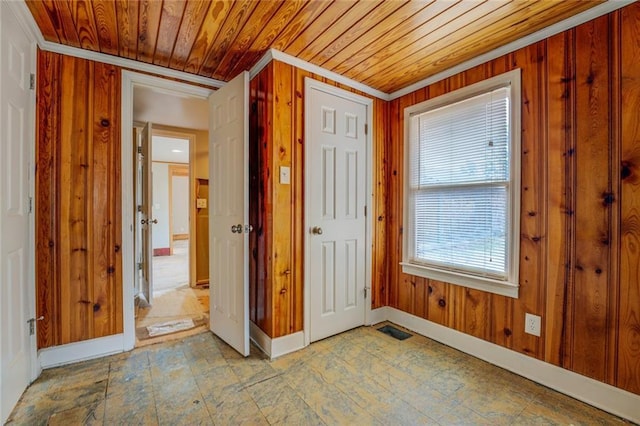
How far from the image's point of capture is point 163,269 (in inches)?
206

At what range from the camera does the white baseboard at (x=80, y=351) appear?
1990 mm

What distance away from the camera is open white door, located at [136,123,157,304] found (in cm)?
341

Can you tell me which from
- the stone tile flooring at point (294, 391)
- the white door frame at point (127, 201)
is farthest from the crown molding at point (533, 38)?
the white door frame at point (127, 201)

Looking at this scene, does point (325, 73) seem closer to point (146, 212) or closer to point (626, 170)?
point (626, 170)

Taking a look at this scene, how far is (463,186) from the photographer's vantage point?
232 cm

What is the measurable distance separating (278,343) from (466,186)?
6.20 ft

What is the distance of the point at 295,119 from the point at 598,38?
1909 mm

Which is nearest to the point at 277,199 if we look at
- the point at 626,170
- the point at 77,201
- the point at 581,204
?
the point at 77,201

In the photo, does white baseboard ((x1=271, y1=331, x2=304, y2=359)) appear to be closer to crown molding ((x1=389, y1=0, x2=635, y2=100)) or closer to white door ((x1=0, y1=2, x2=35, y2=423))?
white door ((x1=0, y1=2, x2=35, y2=423))

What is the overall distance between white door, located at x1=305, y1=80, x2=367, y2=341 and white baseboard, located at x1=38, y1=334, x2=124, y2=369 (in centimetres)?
148

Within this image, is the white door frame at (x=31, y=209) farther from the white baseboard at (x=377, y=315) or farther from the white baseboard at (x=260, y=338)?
the white baseboard at (x=377, y=315)

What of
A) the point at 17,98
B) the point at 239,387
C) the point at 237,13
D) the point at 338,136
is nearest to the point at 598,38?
the point at 338,136

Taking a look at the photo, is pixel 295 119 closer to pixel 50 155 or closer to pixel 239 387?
pixel 50 155

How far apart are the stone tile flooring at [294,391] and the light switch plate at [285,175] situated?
1.32 m
